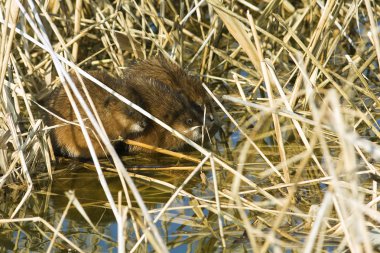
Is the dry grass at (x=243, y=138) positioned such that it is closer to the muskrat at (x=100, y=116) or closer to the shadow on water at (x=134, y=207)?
the shadow on water at (x=134, y=207)

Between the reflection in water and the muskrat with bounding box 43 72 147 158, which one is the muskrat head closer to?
the muskrat with bounding box 43 72 147 158

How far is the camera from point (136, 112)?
16.1 feet

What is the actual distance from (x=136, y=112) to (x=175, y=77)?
69cm

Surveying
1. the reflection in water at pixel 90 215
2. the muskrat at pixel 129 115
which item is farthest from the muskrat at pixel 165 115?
the reflection in water at pixel 90 215

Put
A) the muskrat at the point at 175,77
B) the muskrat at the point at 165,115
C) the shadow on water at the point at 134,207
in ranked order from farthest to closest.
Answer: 1. the muskrat at the point at 175,77
2. the muskrat at the point at 165,115
3. the shadow on water at the point at 134,207

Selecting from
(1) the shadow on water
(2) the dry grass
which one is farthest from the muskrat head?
(1) the shadow on water

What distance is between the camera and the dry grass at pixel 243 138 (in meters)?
3.00

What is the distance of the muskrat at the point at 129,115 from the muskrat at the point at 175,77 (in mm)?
120

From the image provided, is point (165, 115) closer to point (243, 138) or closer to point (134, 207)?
point (243, 138)

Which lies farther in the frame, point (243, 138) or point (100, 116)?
point (243, 138)

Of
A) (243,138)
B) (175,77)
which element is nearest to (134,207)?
(243,138)

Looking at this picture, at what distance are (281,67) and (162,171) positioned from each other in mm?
1752

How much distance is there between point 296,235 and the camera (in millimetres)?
3666

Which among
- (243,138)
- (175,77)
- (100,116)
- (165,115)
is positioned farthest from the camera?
(175,77)
